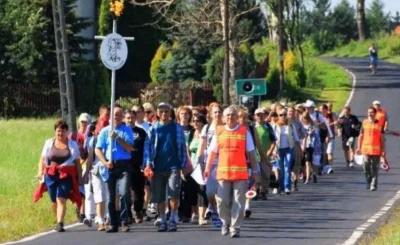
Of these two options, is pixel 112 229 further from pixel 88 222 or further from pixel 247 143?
pixel 247 143

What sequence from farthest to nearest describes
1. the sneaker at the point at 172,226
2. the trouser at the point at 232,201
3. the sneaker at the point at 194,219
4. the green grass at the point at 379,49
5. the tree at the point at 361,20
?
the green grass at the point at 379,49 < the tree at the point at 361,20 < the sneaker at the point at 194,219 < the sneaker at the point at 172,226 < the trouser at the point at 232,201

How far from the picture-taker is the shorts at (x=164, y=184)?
18.1 metres

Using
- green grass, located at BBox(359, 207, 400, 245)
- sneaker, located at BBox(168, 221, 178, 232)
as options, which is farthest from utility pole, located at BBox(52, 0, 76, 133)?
green grass, located at BBox(359, 207, 400, 245)

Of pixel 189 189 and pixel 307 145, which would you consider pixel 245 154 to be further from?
pixel 307 145

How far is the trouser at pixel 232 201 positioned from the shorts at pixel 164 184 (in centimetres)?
100

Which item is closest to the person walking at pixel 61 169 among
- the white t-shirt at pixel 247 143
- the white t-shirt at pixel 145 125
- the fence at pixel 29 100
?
the white t-shirt at pixel 145 125

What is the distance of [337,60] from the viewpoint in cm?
8544

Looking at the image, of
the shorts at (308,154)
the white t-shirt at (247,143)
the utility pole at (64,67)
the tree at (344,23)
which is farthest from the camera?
the tree at (344,23)

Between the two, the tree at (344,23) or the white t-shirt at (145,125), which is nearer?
the white t-shirt at (145,125)

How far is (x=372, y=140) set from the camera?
83.5 feet

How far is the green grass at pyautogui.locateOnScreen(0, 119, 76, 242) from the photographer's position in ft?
61.2

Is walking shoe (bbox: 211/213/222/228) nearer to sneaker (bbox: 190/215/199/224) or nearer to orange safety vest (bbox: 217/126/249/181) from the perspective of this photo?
sneaker (bbox: 190/215/199/224)

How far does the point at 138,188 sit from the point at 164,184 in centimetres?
130

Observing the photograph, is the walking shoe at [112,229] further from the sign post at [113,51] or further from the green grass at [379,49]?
the green grass at [379,49]
